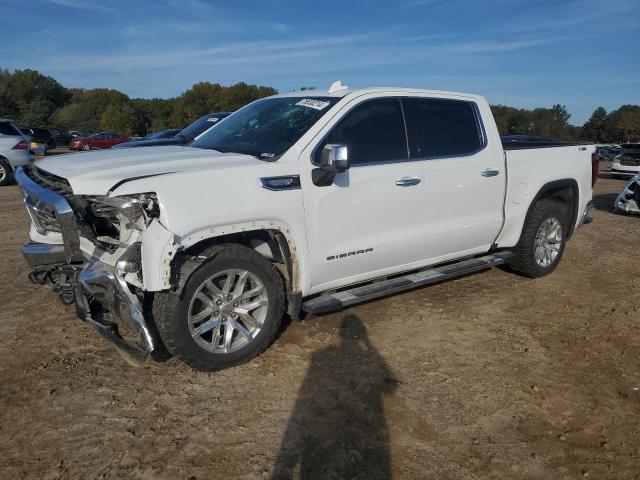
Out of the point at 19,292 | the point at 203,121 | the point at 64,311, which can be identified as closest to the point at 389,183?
the point at 64,311

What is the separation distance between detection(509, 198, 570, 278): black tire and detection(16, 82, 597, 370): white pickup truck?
34cm

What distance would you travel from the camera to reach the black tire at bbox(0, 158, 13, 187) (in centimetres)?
1373

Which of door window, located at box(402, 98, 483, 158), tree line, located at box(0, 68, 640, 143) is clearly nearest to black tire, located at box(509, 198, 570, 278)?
door window, located at box(402, 98, 483, 158)

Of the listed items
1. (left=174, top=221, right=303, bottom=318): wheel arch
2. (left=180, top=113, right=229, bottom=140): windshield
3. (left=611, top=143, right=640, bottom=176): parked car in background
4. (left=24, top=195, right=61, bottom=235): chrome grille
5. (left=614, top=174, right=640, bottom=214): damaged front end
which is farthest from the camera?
(left=611, top=143, right=640, bottom=176): parked car in background

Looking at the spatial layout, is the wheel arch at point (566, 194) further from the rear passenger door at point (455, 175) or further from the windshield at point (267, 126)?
the windshield at point (267, 126)

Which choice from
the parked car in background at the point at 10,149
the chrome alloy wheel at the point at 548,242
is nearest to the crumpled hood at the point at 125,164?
the chrome alloy wheel at the point at 548,242

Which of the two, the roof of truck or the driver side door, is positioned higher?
the roof of truck

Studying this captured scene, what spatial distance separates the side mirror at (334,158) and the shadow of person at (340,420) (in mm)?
1435

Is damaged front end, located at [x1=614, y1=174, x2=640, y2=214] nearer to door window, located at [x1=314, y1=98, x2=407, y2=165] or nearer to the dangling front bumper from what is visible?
door window, located at [x1=314, y1=98, x2=407, y2=165]

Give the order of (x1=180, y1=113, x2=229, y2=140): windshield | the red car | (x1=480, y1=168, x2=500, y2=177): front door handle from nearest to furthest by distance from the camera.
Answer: (x1=480, y1=168, x2=500, y2=177): front door handle, (x1=180, y1=113, x2=229, y2=140): windshield, the red car

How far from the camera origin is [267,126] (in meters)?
4.35

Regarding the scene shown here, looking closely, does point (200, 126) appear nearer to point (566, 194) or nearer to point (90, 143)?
point (566, 194)

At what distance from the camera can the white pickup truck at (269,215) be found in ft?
10.7

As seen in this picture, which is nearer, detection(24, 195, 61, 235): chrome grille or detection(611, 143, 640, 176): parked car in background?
detection(24, 195, 61, 235): chrome grille
